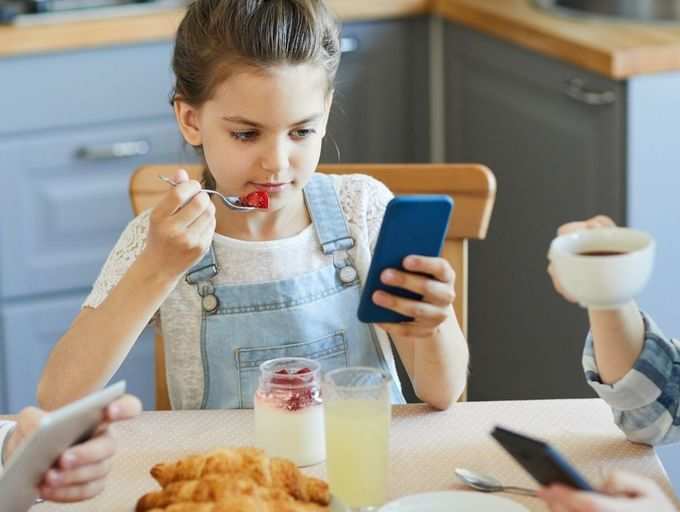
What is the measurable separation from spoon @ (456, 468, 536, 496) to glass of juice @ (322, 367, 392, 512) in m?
0.08

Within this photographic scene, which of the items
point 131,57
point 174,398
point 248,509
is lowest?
point 174,398

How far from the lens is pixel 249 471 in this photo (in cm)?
118

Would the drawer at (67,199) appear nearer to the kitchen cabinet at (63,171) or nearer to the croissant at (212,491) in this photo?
the kitchen cabinet at (63,171)

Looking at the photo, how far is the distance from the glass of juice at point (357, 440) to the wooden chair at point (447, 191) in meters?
0.49

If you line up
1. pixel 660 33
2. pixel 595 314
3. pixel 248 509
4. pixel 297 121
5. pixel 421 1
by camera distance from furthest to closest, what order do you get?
pixel 421 1, pixel 660 33, pixel 297 121, pixel 595 314, pixel 248 509

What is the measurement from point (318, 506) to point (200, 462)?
4.5 inches

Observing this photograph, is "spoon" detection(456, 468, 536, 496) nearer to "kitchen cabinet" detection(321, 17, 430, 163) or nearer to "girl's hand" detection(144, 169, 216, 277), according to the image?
"girl's hand" detection(144, 169, 216, 277)

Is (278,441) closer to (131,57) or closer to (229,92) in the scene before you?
(229,92)

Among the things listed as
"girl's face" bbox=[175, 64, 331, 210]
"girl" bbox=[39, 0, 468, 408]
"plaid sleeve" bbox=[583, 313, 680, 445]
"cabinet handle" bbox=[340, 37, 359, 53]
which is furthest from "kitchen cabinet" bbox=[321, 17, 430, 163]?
"plaid sleeve" bbox=[583, 313, 680, 445]

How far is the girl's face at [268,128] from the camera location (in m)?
1.51

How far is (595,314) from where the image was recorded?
52.8 inches

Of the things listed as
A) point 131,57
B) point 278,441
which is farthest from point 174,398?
point 131,57

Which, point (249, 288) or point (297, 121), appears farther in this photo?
point (249, 288)

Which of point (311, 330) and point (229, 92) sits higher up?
point (229, 92)
